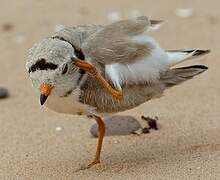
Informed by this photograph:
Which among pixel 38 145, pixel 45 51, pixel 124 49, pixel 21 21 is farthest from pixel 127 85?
pixel 21 21

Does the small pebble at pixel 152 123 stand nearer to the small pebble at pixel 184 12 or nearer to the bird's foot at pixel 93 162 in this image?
the bird's foot at pixel 93 162

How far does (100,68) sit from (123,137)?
0.95m

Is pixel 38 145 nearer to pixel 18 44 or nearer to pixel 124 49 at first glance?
pixel 124 49

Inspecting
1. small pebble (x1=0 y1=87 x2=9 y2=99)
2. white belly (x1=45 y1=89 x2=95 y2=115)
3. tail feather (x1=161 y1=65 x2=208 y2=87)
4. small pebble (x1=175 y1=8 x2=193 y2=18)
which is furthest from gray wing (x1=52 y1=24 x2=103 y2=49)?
small pebble (x1=175 y1=8 x2=193 y2=18)

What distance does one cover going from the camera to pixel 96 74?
4.02 m

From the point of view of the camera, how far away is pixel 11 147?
4793 mm

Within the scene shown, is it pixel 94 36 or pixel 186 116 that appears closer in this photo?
pixel 94 36

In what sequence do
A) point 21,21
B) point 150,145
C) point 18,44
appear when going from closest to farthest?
point 150,145 → point 18,44 → point 21,21

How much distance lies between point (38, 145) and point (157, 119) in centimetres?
99

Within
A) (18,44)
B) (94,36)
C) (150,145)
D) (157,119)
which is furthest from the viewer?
(18,44)

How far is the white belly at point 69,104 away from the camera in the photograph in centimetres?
400

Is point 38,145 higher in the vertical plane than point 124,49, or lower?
lower

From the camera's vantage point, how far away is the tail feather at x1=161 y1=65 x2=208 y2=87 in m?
4.48

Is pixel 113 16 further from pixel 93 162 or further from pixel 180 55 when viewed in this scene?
pixel 93 162
